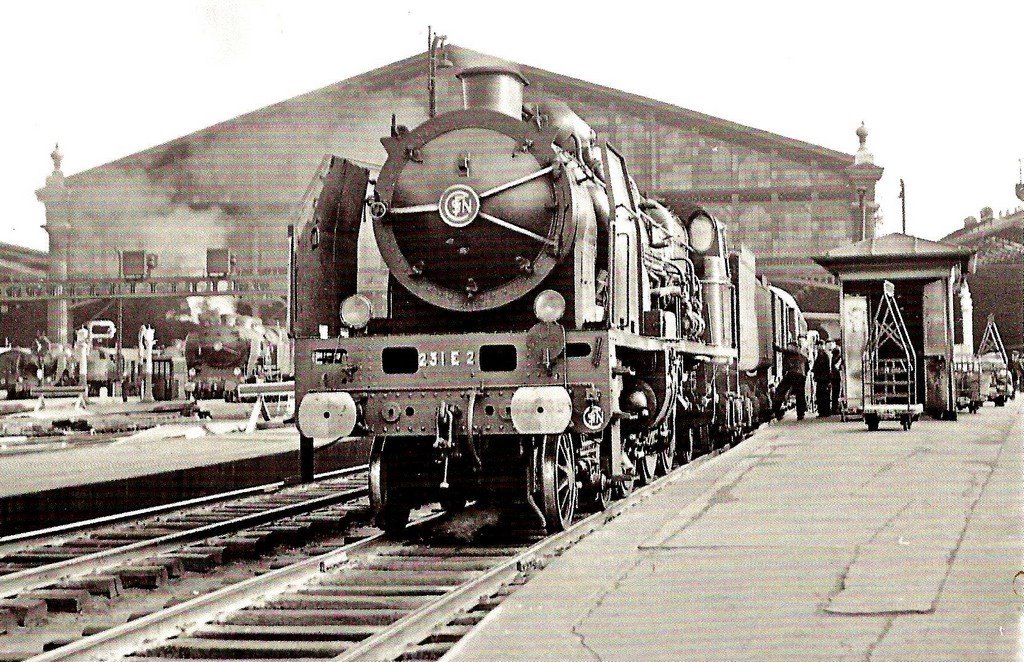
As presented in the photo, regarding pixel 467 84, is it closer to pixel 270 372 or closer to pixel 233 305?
pixel 270 372

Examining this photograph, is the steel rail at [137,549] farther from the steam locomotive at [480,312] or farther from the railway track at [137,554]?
the steam locomotive at [480,312]

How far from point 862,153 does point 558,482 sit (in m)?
35.5

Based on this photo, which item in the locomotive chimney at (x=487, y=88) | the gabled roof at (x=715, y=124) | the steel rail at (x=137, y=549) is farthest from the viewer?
the gabled roof at (x=715, y=124)

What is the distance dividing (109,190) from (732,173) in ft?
69.1

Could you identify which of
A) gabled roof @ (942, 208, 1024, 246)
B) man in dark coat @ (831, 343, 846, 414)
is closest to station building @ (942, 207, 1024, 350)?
gabled roof @ (942, 208, 1024, 246)

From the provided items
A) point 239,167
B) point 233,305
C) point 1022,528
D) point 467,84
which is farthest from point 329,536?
point 233,305

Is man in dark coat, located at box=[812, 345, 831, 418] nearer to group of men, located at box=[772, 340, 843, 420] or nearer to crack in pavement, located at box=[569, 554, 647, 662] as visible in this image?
group of men, located at box=[772, 340, 843, 420]

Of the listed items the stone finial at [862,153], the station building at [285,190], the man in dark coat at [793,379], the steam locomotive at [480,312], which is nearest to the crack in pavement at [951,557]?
the steam locomotive at [480,312]

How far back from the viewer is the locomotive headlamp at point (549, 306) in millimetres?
→ 8047

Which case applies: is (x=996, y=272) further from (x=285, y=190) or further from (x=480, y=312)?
(x=480, y=312)

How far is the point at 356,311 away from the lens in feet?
28.4

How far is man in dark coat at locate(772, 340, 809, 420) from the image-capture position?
79.0 ft

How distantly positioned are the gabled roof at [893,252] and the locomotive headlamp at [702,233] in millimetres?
8048

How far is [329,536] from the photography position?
9703mm
